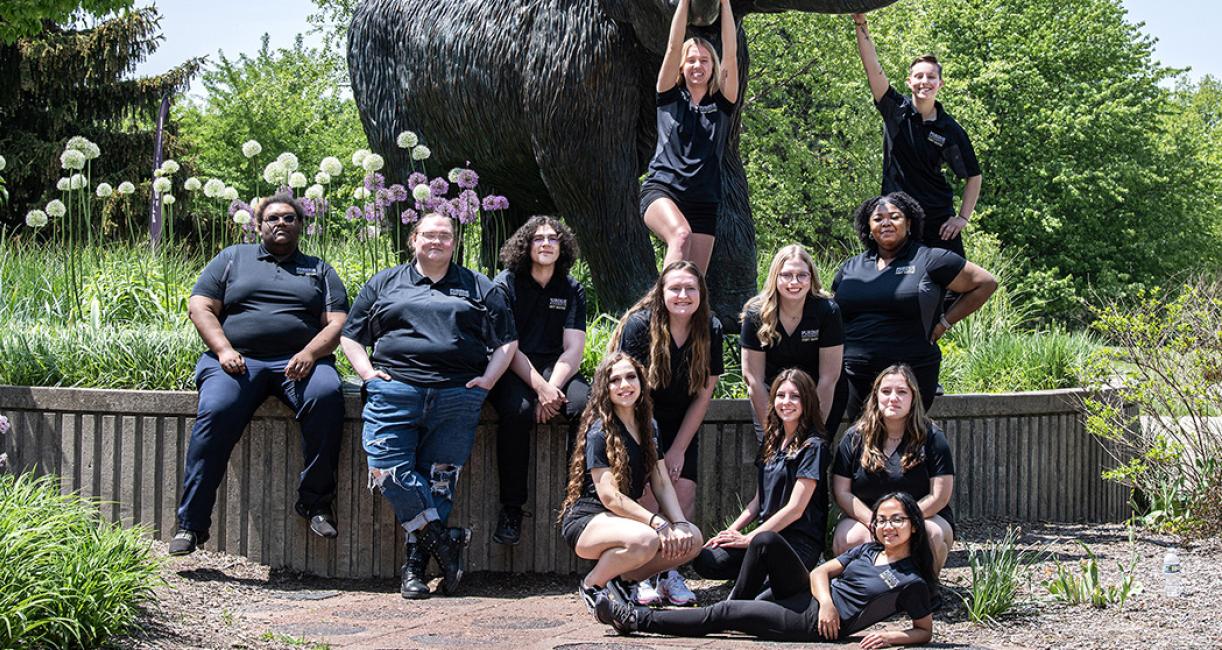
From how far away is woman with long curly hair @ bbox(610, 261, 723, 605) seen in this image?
473 cm

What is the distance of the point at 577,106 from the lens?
6070mm

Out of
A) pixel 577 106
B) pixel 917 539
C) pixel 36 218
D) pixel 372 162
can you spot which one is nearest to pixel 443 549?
pixel 917 539

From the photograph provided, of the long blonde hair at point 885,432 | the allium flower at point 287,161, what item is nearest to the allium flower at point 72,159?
the allium flower at point 287,161

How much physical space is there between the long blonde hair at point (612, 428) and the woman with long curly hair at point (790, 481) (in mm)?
449

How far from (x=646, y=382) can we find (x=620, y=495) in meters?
0.44

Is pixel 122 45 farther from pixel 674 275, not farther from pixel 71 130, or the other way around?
pixel 674 275

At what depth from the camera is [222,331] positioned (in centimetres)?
525

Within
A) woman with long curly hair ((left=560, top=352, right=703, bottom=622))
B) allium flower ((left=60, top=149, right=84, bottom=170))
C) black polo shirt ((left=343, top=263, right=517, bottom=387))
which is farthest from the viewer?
allium flower ((left=60, top=149, right=84, bottom=170))

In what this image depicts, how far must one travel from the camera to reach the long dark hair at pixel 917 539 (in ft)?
13.6

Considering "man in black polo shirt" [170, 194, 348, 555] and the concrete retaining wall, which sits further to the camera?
the concrete retaining wall

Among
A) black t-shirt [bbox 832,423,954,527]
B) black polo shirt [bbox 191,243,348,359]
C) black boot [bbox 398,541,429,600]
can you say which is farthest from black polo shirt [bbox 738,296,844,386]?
black polo shirt [bbox 191,243,348,359]

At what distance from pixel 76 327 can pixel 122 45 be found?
58.9 feet

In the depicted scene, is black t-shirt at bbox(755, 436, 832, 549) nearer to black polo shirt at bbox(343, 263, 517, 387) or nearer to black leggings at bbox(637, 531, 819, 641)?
black leggings at bbox(637, 531, 819, 641)

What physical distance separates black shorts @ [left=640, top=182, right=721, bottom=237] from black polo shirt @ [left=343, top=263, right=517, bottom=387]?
2.42ft
